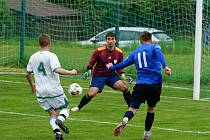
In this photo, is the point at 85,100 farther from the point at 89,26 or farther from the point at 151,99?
the point at 89,26

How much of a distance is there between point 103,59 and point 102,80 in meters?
0.47

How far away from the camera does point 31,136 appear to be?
13.4 m

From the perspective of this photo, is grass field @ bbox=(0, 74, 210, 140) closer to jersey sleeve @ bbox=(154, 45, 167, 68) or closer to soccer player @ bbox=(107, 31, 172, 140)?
soccer player @ bbox=(107, 31, 172, 140)

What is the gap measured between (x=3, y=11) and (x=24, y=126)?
15.1m

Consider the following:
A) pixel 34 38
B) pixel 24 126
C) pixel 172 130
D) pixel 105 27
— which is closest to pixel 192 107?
pixel 172 130

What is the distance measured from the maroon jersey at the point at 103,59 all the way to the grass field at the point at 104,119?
0.93 m

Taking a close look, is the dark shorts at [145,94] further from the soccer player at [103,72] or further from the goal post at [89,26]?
the goal post at [89,26]

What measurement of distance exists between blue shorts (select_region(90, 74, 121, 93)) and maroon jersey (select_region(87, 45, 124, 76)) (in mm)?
91

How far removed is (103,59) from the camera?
1677 centimetres

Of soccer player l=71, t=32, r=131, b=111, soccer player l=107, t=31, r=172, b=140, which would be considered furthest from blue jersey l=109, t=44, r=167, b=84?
soccer player l=71, t=32, r=131, b=111

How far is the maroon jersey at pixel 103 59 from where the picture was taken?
54.7ft

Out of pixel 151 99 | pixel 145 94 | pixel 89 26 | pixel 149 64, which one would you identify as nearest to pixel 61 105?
pixel 145 94

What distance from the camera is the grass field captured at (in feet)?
44.7

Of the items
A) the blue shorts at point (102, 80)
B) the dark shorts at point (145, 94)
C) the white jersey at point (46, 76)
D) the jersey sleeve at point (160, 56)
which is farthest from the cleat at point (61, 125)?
the blue shorts at point (102, 80)
